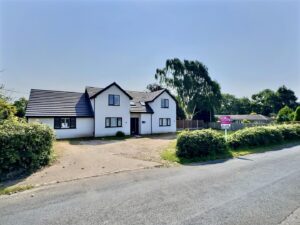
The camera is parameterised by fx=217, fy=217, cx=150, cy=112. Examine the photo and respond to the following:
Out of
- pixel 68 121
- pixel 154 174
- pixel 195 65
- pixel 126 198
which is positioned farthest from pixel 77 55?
pixel 195 65

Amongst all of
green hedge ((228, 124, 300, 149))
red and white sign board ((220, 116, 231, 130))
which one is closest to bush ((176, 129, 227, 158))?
red and white sign board ((220, 116, 231, 130))

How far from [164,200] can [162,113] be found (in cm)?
2469

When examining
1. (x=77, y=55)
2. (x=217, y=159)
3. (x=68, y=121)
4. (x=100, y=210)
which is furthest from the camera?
(x=68, y=121)

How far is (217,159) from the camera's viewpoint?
1217cm

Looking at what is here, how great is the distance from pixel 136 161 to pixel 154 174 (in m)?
2.84

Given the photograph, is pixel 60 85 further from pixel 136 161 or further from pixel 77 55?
pixel 136 161

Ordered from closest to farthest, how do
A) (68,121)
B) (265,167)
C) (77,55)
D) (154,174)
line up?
(154,174) < (265,167) < (77,55) < (68,121)

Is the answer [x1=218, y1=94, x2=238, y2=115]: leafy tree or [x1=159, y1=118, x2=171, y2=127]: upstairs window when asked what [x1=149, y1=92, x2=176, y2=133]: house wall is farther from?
[x1=218, y1=94, x2=238, y2=115]: leafy tree

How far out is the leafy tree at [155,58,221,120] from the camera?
4050 cm

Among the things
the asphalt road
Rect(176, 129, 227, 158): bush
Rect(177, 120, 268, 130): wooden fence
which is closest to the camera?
the asphalt road

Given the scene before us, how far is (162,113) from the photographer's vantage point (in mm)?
30453

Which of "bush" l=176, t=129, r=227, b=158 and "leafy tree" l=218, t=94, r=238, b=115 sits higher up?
"leafy tree" l=218, t=94, r=238, b=115

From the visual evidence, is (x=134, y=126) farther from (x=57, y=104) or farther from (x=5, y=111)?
(x=5, y=111)

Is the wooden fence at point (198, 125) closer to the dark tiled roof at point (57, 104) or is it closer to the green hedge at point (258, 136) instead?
the green hedge at point (258, 136)
